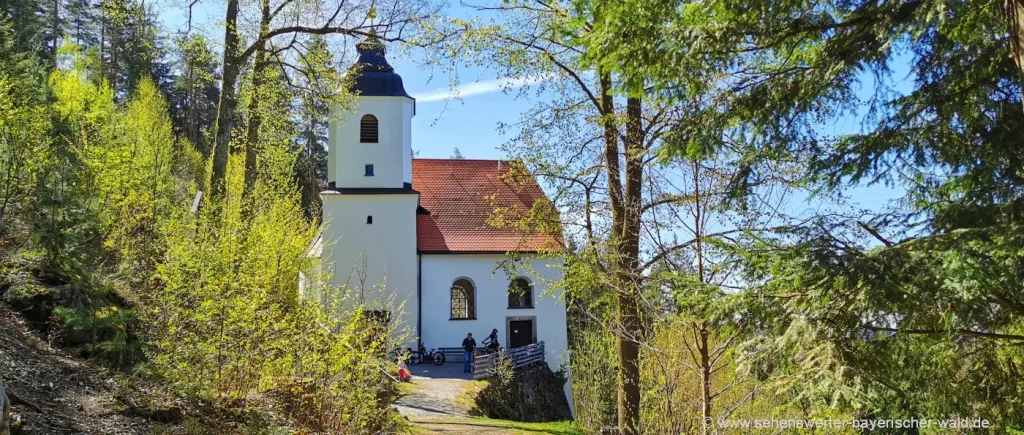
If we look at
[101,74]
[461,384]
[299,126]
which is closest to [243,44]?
[299,126]

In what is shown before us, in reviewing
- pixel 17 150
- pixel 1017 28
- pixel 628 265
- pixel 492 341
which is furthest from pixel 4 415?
pixel 492 341

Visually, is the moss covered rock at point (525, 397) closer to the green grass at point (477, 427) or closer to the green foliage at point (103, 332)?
the green grass at point (477, 427)

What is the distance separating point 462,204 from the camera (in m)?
24.8

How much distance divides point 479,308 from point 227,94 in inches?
507

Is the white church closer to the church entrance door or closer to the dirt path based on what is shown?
the church entrance door

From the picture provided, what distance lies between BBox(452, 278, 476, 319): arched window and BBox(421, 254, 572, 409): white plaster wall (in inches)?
14.5

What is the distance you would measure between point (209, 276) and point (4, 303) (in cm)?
252

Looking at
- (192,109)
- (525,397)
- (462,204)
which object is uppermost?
(192,109)

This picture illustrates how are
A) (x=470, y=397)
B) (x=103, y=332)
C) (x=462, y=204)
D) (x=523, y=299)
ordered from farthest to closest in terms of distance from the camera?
(x=462, y=204) → (x=523, y=299) → (x=470, y=397) → (x=103, y=332)

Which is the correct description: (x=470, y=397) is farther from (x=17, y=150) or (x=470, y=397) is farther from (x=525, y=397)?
(x=17, y=150)

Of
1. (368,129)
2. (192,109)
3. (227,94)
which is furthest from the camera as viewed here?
(192,109)

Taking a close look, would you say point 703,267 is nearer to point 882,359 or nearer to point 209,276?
point 882,359

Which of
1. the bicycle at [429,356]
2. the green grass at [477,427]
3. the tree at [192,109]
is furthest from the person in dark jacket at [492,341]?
the tree at [192,109]

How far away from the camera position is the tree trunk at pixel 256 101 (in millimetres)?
12266
